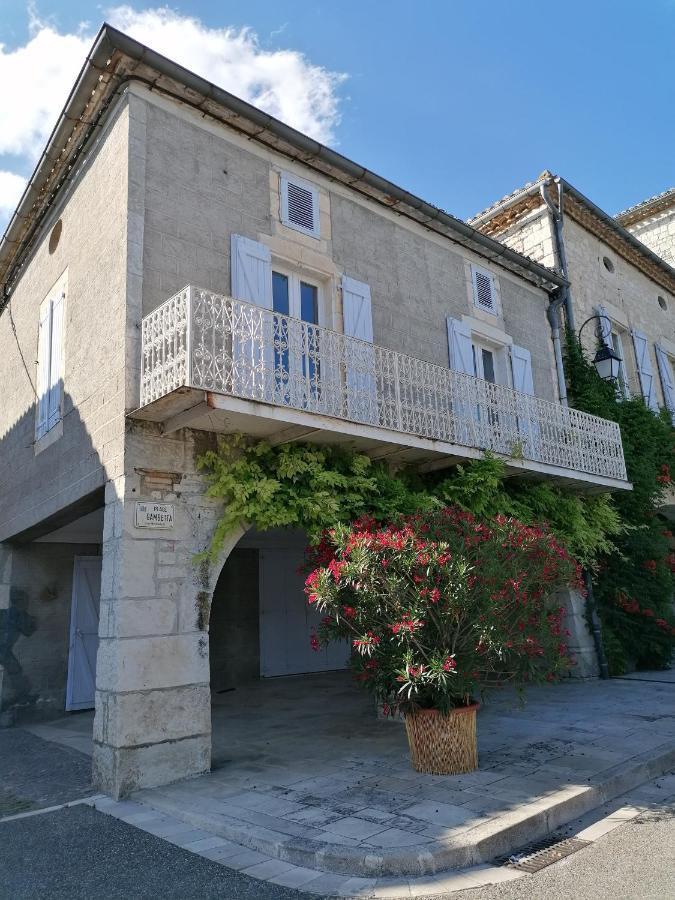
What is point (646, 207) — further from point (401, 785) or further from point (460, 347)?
point (401, 785)

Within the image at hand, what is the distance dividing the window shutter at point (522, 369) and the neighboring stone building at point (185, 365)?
5 cm

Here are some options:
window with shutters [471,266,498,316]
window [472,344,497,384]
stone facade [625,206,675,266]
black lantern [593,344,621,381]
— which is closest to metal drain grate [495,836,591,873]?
window [472,344,497,384]

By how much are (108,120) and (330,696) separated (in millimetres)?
8120

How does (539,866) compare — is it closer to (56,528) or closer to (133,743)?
(133,743)

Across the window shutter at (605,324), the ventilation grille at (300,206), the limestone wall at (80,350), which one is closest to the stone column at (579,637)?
the window shutter at (605,324)

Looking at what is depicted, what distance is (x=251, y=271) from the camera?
746cm

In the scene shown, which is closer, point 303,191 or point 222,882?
point 222,882

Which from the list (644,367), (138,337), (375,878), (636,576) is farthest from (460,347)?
(375,878)

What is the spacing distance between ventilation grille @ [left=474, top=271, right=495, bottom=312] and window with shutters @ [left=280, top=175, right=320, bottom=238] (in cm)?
329

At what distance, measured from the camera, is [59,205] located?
8.78 m

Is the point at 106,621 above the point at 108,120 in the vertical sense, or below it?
below

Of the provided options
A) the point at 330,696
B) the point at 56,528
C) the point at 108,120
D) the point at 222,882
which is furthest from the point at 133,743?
the point at 108,120

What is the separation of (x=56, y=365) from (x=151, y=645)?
408 centimetres

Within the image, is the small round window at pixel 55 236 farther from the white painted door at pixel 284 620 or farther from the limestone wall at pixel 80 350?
the white painted door at pixel 284 620
